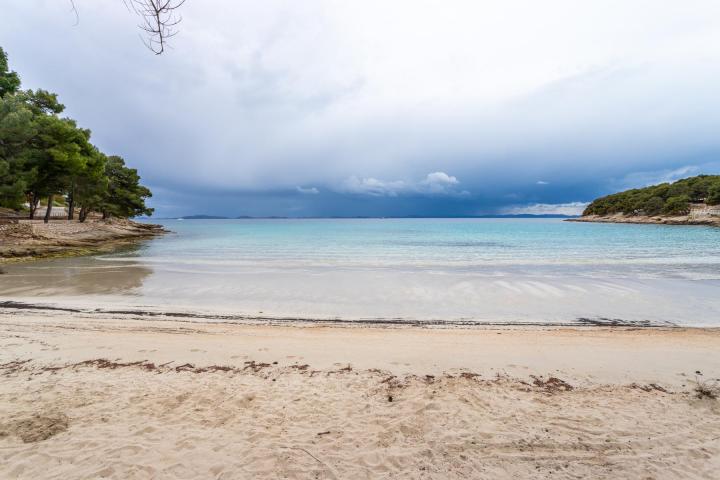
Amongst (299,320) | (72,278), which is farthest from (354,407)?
(72,278)

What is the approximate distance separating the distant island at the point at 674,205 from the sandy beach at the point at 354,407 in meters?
107

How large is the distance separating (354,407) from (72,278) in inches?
735

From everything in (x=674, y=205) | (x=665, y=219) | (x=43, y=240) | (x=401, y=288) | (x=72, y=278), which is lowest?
(x=401, y=288)

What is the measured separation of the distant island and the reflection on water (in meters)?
113

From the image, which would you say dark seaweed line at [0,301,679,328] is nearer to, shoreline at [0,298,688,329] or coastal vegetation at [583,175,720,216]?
shoreline at [0,298,688,329]

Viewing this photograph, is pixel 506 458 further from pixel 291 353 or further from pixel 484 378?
pixel 291 353

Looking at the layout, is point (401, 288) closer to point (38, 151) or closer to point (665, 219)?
point (38, 151)

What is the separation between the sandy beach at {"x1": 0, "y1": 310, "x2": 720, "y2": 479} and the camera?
3604 millimetres

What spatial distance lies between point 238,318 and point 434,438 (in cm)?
780

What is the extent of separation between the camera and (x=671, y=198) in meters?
102

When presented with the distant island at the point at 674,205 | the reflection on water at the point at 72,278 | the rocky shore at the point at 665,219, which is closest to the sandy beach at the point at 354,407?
the reflection on water at the point at 72,278

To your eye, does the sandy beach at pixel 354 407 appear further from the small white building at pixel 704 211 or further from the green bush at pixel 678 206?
the green bush at pixel 678 206

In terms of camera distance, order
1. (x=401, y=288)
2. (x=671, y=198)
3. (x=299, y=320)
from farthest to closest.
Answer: (x=671, y=198)
(x=401, y=288)
(x=299, y=320)

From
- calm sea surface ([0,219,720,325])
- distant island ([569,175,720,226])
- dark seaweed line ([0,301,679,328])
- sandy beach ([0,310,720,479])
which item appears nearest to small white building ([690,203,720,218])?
distant island ([569,175,720,226])
